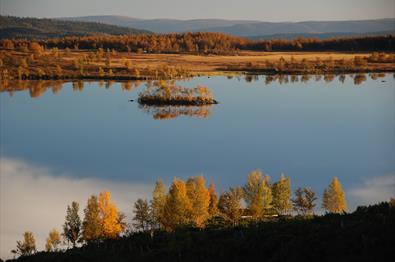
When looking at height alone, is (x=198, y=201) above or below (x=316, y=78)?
above

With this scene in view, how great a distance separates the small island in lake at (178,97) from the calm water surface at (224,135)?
1828 mm

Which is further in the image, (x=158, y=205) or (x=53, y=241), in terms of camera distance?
(x=158, y=205)

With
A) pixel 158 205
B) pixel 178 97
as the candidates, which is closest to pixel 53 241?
pixel 158 205

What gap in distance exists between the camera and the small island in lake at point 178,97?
60250mm

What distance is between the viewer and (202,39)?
148000 millimetres

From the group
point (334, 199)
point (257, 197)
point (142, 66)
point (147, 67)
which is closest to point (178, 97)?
point (147, 67)

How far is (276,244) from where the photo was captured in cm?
1295

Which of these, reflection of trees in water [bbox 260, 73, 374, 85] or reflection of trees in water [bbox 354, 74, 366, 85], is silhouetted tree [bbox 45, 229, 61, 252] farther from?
reflection of trees in water [bbox 354, 74, 366, 85]

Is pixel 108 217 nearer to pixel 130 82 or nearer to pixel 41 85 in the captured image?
pixel 41 85

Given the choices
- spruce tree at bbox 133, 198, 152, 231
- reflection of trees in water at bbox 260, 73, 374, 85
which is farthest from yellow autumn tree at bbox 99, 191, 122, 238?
reflection of trees in water at bbox 260, 73, 374, 85

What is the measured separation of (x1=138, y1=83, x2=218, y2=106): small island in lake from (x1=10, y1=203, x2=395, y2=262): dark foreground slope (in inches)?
1729

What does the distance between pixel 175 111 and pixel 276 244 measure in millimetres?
45032

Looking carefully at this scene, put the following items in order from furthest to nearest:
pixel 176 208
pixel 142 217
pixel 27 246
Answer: pixel 142 217 → pixel 27 246 → pixel 176 208

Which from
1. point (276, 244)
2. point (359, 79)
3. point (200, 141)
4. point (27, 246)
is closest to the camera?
point (276, 244)
